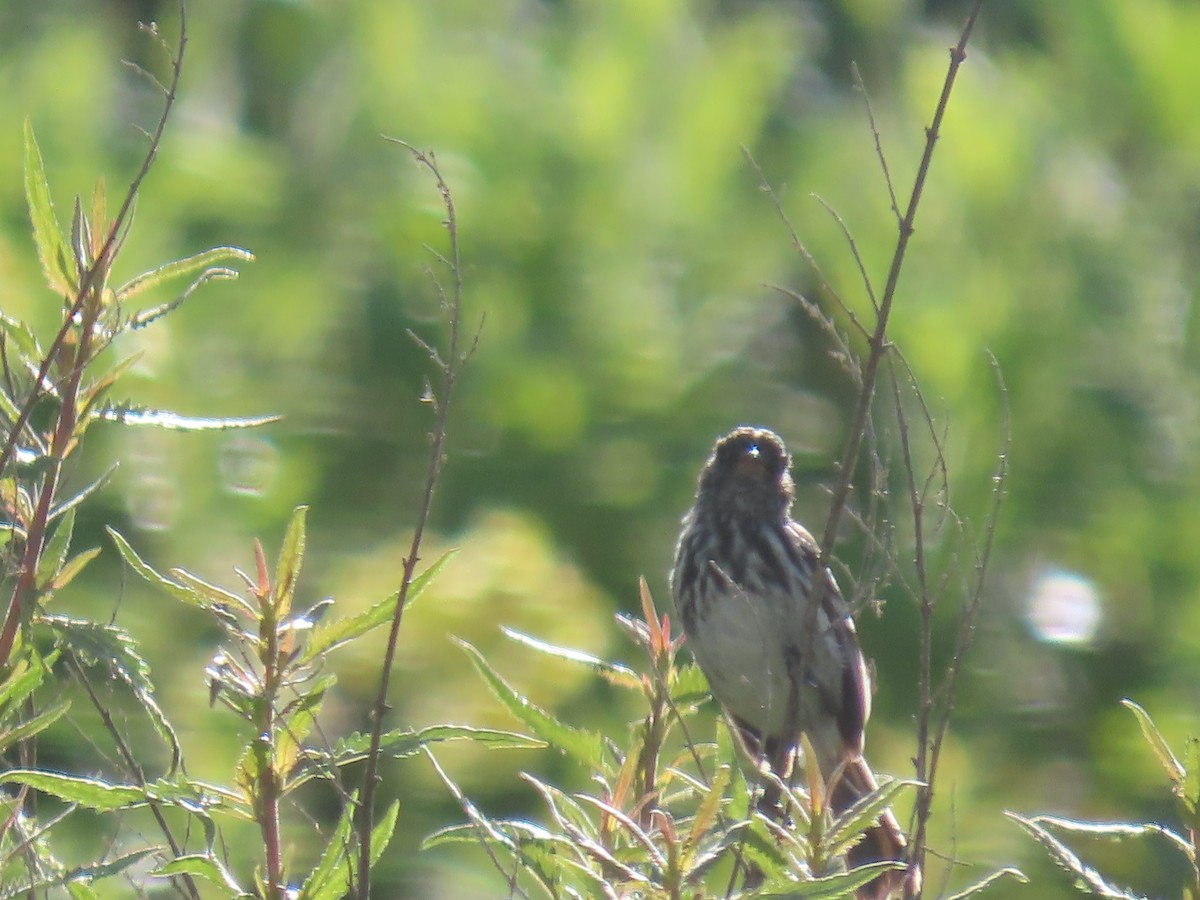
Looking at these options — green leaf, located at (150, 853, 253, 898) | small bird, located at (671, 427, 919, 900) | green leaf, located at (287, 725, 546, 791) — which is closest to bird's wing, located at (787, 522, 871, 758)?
small bird, located at (671, 427, 919, 900)

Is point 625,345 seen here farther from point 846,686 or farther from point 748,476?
point 846,686

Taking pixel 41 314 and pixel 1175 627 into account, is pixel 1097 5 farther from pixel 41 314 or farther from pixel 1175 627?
pixel 41 314

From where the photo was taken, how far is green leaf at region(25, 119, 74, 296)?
2.41 metres

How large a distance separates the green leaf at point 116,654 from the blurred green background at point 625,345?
487 centimetres

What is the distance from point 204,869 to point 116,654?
0.99 feet

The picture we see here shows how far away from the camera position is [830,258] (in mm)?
9562

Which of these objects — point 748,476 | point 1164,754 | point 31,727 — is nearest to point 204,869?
point 31,727

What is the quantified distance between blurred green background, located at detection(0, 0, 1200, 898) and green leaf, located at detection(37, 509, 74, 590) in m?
4.87

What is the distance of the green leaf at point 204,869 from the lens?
2180 millimetres

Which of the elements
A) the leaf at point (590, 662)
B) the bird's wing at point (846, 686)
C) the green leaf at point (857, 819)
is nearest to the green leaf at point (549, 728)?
the leaf at point (590, 662)

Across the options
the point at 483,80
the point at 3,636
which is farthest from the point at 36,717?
the point at 483,80

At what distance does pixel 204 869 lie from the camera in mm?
2234

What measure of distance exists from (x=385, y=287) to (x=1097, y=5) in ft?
15.3

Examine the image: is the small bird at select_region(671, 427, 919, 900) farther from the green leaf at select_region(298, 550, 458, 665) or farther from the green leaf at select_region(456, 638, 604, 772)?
the green leaf at select_region(298, 550, 458, 665)
